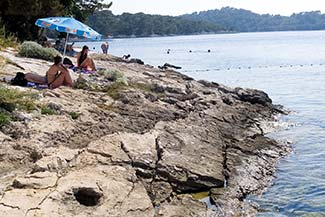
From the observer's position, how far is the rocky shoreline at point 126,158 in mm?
9602

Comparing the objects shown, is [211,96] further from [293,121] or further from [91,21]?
[91,21]

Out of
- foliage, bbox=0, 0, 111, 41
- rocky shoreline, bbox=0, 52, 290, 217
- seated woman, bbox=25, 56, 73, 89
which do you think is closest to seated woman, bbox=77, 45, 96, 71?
rocky shoreline, bbox=0, 52, 290, 217

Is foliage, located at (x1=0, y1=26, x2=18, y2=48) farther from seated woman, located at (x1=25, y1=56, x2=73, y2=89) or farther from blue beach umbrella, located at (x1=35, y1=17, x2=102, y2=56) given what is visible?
seated woman, located at (x1=25, y1=56, x2=73, y2=89)

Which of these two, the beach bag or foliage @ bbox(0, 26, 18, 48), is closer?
the beach bag

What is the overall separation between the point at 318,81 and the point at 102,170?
119ft

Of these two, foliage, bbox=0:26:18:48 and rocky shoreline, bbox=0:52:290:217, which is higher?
foliage, bbox=0:26:18:48

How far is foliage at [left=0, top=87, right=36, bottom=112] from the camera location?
1282 cm

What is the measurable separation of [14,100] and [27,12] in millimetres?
14910

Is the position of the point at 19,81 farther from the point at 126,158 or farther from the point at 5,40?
the point at 5,40

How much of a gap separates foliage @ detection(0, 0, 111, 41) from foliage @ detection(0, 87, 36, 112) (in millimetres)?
13478

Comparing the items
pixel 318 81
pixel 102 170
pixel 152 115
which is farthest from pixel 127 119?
pixel 318 81

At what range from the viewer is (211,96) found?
23734mm

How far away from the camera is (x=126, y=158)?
11.8 m

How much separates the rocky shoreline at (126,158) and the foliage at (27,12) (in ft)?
26.2
